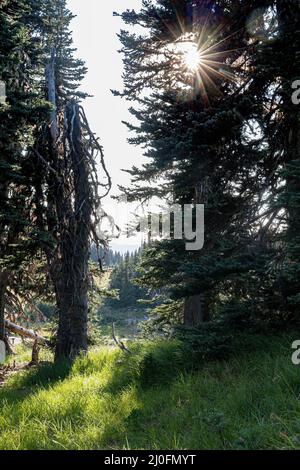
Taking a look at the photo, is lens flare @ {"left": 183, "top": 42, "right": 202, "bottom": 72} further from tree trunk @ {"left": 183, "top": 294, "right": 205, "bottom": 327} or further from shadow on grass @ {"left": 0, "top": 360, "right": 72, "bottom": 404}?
shadow on grass @ {"left": 0, "top": 360, "right": 72, "bottom": 404}

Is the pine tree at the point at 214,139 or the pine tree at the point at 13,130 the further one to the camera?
the pine tree at the point at 13,130

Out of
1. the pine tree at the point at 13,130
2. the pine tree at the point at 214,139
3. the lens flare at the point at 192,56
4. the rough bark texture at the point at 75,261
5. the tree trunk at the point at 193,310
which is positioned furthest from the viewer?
the tree trunk at the point at 193,310

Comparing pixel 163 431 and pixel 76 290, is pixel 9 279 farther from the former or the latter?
pixel 163 431

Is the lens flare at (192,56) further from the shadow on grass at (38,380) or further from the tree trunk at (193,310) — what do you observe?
the shadow on grass at (38,380)

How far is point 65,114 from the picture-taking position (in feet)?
31.1

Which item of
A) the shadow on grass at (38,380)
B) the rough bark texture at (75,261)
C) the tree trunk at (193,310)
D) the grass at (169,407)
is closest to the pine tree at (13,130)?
the rough bark texture at (75,261)

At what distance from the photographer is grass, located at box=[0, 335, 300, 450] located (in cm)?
319

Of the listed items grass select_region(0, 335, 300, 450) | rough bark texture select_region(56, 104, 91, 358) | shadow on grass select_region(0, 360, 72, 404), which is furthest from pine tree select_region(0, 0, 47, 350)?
grass select_region(0, 335, 300, 450)

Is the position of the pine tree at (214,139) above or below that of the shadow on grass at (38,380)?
above

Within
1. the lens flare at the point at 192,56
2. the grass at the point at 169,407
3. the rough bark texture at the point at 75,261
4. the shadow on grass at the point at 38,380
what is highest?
the lens flare at the point at 192,56

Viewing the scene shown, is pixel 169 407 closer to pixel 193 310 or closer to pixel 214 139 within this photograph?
pixel 214 139

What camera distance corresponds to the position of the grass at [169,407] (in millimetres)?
3193
